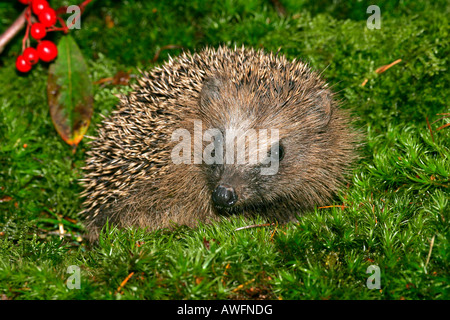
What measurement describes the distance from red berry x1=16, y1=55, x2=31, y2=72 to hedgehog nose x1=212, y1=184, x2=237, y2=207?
3.10 m

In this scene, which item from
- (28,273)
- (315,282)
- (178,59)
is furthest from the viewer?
(178,59)

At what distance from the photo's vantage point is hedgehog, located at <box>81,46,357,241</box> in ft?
12.7

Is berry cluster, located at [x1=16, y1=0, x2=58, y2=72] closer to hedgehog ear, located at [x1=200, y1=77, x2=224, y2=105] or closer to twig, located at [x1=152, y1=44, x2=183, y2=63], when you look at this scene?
twig, located at [x1=152, y1=44, x2=183, y2=63]

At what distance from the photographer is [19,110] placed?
5438mm

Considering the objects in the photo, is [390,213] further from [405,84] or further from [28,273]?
[28,273]

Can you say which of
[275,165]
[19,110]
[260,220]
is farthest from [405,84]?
[19,110]

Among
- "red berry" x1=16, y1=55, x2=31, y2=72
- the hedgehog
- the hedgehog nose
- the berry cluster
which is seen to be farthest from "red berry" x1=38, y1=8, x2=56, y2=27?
the hedgehog nose

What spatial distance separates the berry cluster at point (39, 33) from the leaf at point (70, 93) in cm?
15

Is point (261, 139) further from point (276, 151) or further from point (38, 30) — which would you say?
point (38, 30)

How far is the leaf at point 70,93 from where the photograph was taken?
16.8 ft

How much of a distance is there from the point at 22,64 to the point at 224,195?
321 centimetres

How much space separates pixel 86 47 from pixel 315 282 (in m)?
4.43

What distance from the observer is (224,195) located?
3553mm

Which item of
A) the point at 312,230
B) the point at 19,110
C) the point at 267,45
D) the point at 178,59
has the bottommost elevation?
the point at 312,230
